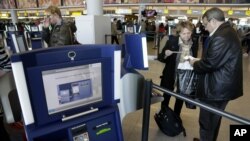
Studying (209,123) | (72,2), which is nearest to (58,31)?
(209,123)

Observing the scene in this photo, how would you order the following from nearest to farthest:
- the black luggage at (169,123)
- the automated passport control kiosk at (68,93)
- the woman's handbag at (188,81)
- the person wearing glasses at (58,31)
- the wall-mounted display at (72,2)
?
the automated passport control kiosk at (68,93) < the woman's handbag at (188,81) < the black luggage at (169,123) < the person wearing glasses at (58,31) < the wall-mounted display at (72,2)

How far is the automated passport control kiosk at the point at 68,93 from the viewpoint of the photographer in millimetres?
962

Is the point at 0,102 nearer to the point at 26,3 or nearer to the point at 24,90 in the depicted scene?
the point at 24,90

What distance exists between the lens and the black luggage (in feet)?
9.29

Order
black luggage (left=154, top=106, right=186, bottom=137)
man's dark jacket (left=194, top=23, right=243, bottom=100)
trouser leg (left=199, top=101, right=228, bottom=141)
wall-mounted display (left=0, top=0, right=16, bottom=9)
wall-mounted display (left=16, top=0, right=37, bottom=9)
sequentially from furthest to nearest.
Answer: wall-mounted display (left=0, top=0, right=16, bottom=9) < wall-mounted display (left=16, top=0, right=37, bottom=9) < black luggage (left=154, top=106, right=186, bottom=137) < trouser leg (left=199, top=101, right=228, bottom=141) < man's dark jacket (left=194, top=23, right=243, bottom=100)

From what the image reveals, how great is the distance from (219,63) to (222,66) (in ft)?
0.18

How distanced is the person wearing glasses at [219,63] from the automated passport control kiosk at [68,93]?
112cm

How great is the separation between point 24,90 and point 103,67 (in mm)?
402

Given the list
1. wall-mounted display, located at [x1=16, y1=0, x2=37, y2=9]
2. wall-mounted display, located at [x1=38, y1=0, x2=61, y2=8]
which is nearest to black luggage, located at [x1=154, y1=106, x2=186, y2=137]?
wall-mounted display, located at [x1=38, y1=0, x2=61, y2=8]

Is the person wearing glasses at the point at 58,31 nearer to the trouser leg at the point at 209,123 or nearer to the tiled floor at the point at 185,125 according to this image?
the tiled floor at the point at 185,125

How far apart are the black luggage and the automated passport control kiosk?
172cm

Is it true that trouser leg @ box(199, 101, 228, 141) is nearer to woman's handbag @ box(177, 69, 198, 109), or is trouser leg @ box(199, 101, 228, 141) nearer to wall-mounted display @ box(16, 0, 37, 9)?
woman's handbag @ box(177, 69, 198, 109)

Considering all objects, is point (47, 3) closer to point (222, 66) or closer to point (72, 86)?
point (222, 66)

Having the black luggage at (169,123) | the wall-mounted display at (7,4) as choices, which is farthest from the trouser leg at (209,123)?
the wall-mounted display at (7,4)
